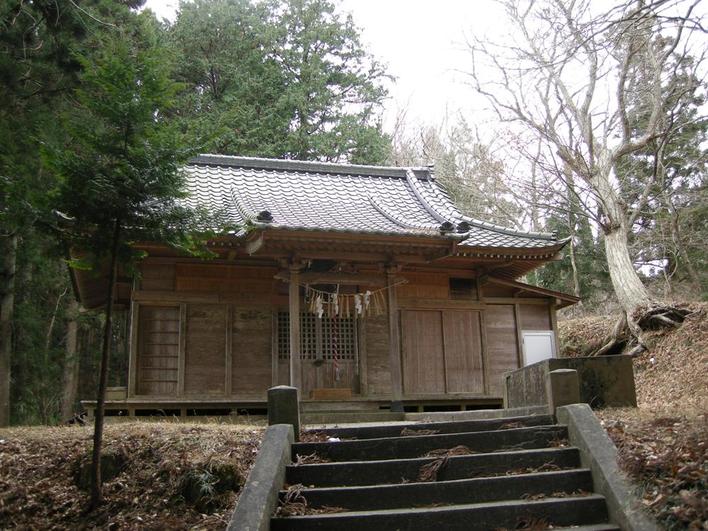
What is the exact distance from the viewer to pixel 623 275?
661 inches

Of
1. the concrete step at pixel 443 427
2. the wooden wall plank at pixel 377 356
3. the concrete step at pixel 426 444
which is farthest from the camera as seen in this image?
the wooden wall plank at pixel 377 356

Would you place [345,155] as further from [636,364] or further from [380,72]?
[636,364]

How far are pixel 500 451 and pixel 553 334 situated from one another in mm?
8129

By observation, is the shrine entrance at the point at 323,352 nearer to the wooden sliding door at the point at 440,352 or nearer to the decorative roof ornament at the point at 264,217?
the wooden sliding door at the point at 440,352

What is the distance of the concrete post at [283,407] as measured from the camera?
696cm

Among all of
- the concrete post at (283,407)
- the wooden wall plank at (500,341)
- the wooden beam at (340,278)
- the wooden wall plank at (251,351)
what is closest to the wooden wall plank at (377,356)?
the wooden beam at (340,278)

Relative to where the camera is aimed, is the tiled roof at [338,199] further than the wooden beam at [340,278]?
Yes

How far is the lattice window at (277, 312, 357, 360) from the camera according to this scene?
12652 millimetres

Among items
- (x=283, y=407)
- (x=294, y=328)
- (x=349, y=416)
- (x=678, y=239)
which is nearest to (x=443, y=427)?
(x=283, y=407)

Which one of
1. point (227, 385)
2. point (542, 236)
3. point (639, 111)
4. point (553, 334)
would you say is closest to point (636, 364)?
point (553, 334)

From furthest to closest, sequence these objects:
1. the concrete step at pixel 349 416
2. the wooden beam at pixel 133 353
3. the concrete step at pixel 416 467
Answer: the wooden beam at pixel 133 353
the concrete step at pixel 349 416
the concrete step at pixel 416 467

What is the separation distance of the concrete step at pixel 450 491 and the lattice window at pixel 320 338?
6777 millimetres

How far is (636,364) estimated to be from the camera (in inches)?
616

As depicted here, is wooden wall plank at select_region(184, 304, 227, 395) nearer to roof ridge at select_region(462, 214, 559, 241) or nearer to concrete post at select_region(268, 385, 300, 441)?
concrete post at select_region(268, 385, 300, 441)
